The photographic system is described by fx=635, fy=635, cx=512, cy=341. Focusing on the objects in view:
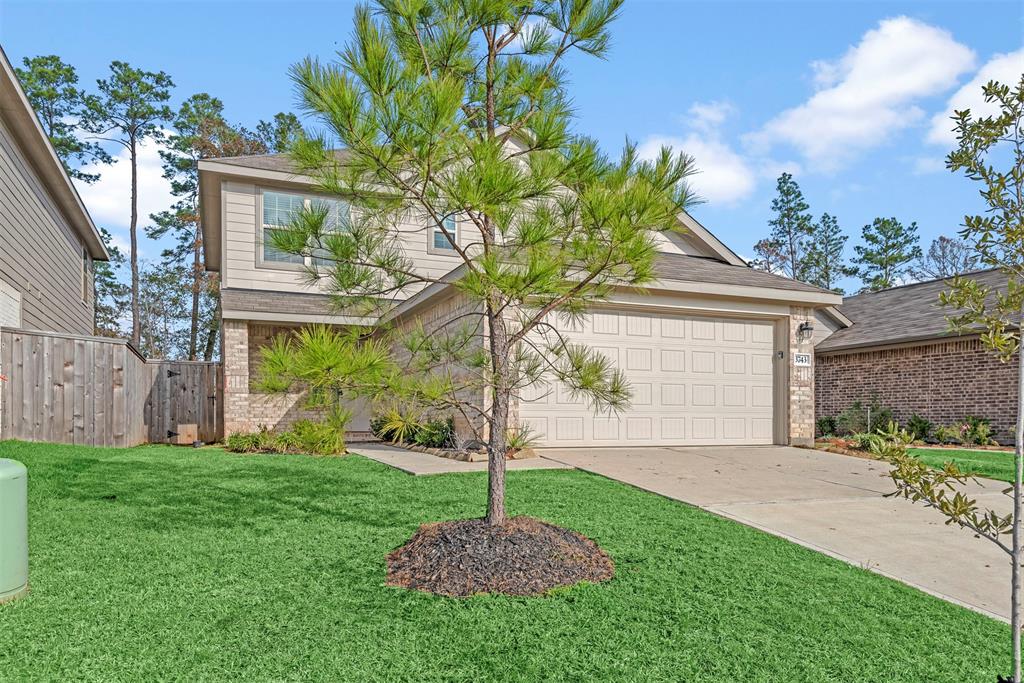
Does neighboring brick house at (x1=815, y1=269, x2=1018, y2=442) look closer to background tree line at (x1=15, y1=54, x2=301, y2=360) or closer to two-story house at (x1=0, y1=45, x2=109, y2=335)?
two-story house at (x1=0, y1=45, x2=109, y2=335)

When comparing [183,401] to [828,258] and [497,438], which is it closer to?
[497,438]

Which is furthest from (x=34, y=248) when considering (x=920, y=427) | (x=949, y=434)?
(x=920, y=427)

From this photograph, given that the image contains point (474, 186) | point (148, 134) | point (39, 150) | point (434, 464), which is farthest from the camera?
point (148, 134)

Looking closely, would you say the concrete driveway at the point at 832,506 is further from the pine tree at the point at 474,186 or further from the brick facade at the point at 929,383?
the brick facade at the point at 929,383

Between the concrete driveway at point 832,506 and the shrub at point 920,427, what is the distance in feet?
16.5

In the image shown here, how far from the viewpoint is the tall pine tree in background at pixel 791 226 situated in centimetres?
3506

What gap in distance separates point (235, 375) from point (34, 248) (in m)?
4.16

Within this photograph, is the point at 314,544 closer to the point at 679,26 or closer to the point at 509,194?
the point at 509,194

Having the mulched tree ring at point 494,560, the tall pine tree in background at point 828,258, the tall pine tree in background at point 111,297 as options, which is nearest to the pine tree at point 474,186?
the mulched tree ring at point 494,560

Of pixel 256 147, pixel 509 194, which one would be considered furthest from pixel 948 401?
pixel 256 147

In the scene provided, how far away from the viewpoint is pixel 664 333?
390 inches

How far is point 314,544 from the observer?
181 inches

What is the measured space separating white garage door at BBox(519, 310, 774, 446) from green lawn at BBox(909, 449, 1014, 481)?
2.38 m

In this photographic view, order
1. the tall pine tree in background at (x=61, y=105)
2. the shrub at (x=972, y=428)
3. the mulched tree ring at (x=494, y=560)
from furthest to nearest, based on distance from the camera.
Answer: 1. the tall pine tree in background at (x=61, y=105)
2. the shrub at (x=972, y=428)
3. the mulched tree ring at (x=494, y=560)
